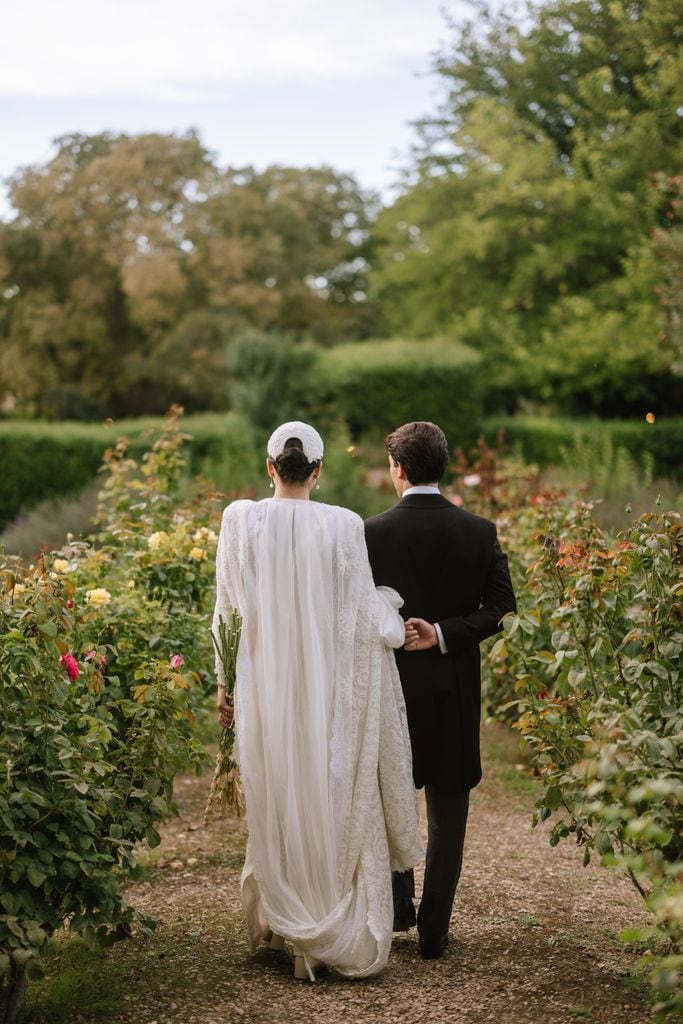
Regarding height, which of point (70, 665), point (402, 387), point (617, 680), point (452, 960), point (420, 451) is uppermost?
point (402, 387)

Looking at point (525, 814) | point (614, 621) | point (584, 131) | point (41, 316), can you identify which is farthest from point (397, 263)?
point (614, 621)

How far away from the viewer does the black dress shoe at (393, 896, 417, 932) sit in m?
3.73

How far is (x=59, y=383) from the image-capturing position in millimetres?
25438

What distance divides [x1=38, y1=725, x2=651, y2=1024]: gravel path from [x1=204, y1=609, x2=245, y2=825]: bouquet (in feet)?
1.81

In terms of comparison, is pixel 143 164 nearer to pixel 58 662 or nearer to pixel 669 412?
pixel 669 412

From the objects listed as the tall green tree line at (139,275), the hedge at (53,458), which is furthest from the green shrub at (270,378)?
the tall green tree line at (139,275)

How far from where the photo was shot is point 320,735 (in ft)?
10.9

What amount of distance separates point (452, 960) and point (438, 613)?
3.84 ft

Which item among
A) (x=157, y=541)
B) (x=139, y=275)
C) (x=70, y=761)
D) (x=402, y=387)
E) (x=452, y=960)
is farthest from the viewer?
(x=139, y=275)

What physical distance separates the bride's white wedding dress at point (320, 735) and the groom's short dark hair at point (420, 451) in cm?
31

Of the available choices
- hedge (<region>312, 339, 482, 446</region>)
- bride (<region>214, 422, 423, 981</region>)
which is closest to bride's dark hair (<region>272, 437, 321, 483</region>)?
bride (<region>214, 422, 423, 981</region>)

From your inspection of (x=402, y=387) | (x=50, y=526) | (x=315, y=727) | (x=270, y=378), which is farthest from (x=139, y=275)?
(x=315, y=727)

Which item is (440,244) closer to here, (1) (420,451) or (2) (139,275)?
(2) (139,275)

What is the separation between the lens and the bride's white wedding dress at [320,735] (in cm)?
333
